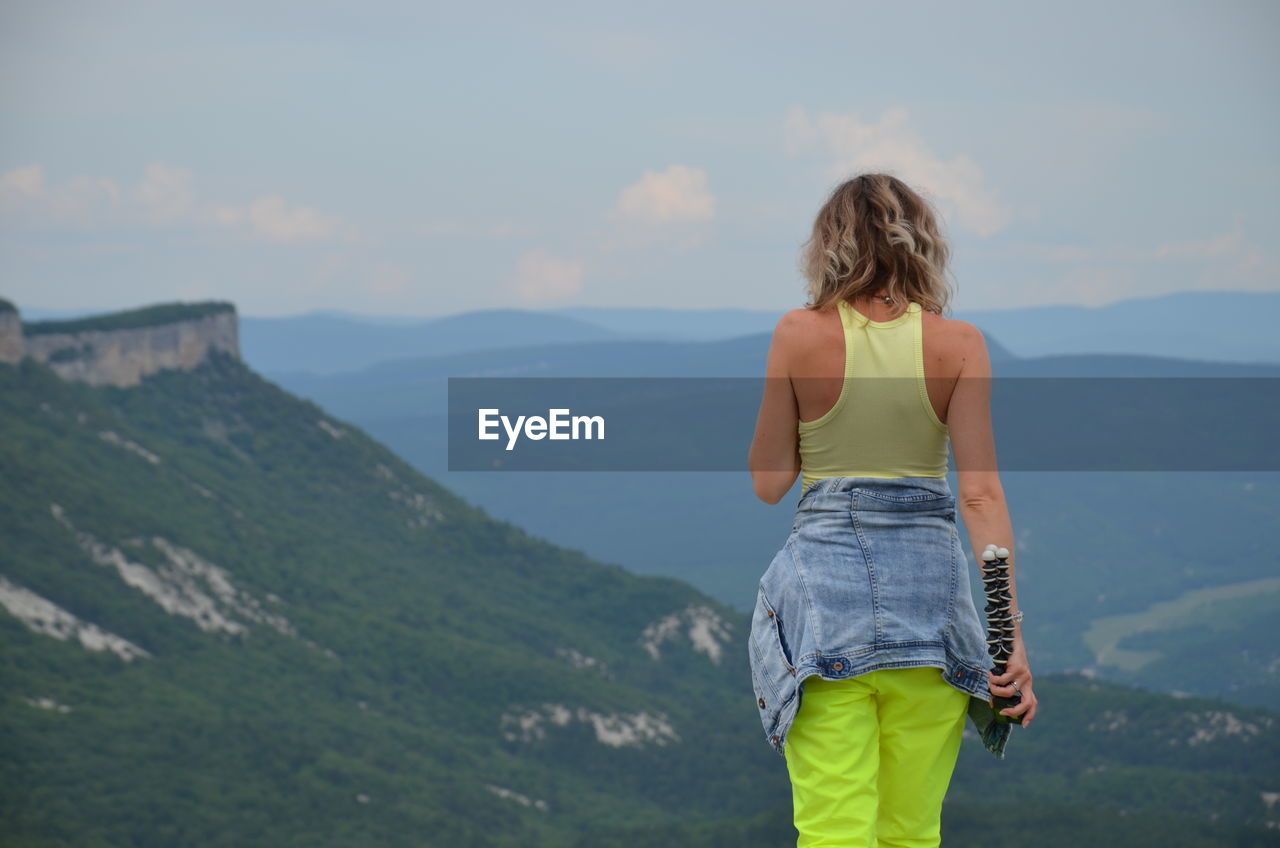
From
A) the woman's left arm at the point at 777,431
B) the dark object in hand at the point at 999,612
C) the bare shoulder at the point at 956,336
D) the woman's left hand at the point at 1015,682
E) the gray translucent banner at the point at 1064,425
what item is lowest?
the gray translucent banner at the point at 1064,425

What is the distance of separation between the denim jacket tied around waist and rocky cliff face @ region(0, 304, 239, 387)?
7226 centimetres

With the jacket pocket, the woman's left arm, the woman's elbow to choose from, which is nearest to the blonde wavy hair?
the woman's left arm

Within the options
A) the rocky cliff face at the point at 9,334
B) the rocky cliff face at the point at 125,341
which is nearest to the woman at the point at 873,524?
the rocky cliff face at the point at 9,334

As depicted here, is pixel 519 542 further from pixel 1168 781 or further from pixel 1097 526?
pixel 1097 526

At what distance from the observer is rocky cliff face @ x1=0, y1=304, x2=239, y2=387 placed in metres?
71.5

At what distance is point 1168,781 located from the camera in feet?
180

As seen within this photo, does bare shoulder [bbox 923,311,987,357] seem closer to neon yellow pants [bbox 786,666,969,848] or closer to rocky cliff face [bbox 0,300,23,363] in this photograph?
neon yellow pants [bbox 786,666,969,848]

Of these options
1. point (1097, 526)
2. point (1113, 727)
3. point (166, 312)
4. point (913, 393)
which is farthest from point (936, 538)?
point (1097, 526)

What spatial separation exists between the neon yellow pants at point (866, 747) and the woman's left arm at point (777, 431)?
0.60 m

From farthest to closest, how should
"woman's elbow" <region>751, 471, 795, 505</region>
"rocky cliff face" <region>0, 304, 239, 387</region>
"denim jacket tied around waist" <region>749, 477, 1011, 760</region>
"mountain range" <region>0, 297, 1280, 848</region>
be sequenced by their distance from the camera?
"rocky cliff face" <region>0, 304, 239, 387</region>, "mountain range" <region>0, 297, 1280, 848</region>, "woman's elbow" <region>751, 471, 795, 505</region>, "denim jacket tied around waist" <region>749, 477, 1011, 760</region>

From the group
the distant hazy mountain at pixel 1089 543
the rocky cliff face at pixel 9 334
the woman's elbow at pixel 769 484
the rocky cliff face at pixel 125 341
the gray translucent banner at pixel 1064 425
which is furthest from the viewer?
the gray translucent banner at pixel 1064 425

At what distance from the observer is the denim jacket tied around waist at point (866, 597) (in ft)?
12.4

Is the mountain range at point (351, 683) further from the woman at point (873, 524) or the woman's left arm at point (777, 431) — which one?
the woman's left arm at point (777, 431)

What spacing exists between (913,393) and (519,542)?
3676 inches
